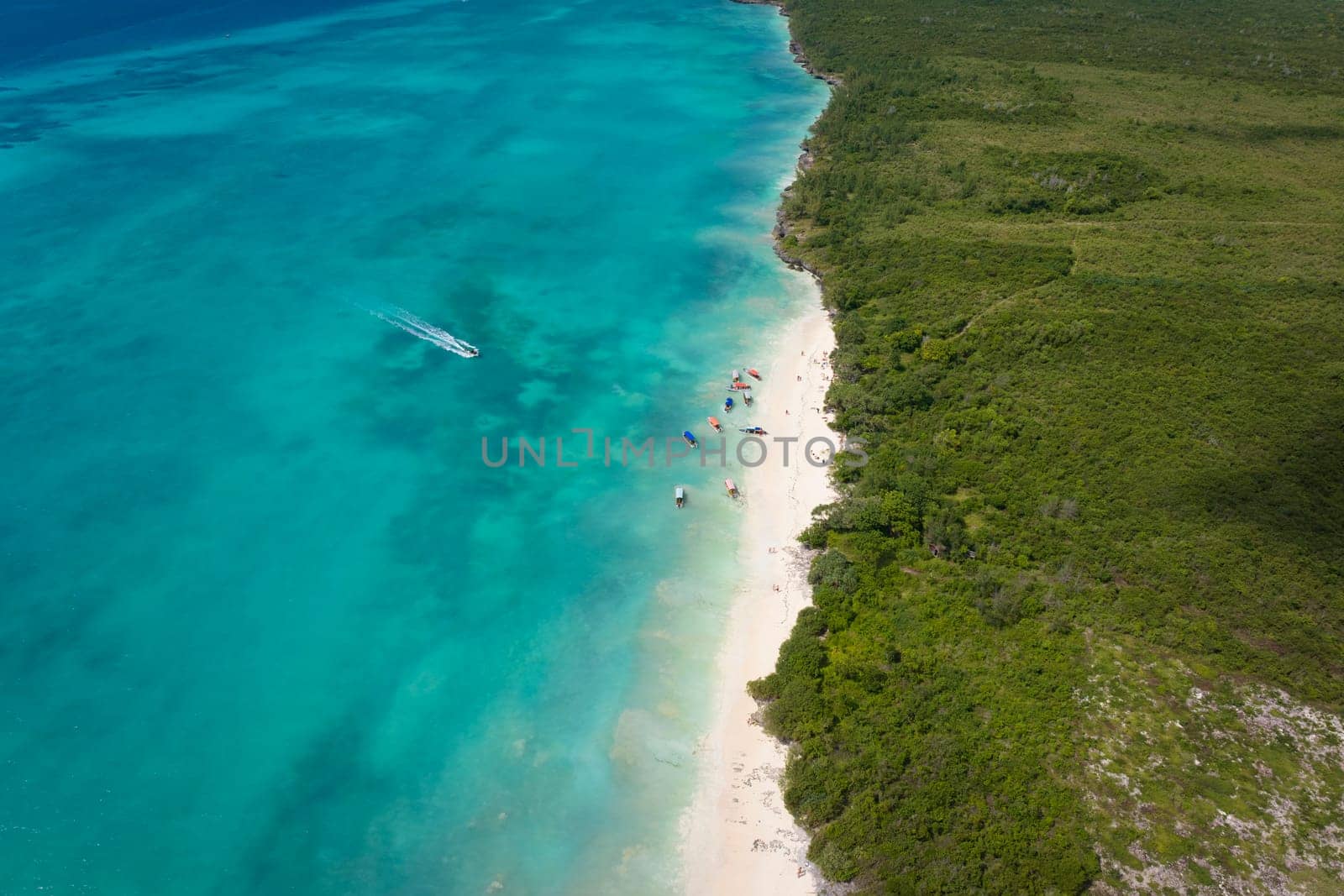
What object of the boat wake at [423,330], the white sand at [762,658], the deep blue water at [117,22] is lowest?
the white sand at [762,658]

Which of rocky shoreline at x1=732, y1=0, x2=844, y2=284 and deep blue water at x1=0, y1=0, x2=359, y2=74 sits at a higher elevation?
deep blue water at x1=0, y1=0, x2=359, y2=74

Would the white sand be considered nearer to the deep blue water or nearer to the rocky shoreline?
the rocky shoreline

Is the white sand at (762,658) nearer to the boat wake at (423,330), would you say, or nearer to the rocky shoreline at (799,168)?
the rocky shoreline at (799,168)

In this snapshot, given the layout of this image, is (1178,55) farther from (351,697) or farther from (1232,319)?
(351,697)

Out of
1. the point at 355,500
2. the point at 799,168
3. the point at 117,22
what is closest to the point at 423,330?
the point at 355,500

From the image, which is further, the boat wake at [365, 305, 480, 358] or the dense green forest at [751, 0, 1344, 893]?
the boat wake at [365, 305, 480, 358]

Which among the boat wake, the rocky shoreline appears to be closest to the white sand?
the rocky shoreline

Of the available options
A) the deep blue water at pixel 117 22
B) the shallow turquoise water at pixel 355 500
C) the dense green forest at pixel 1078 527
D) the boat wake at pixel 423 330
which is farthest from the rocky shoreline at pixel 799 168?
the deep blue water at pixel 117 22

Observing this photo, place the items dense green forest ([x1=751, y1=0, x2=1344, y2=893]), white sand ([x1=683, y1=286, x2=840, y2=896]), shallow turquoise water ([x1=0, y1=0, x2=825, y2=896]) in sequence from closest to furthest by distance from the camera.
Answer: dense green forest ([x1=751, y1=0, x2=1344, y2=893]), white sand ([x1=683, y1=286, x2=840, y2=896]), shallow turquoise water ([x1=0, y1=0, x2=825, y2=896])
